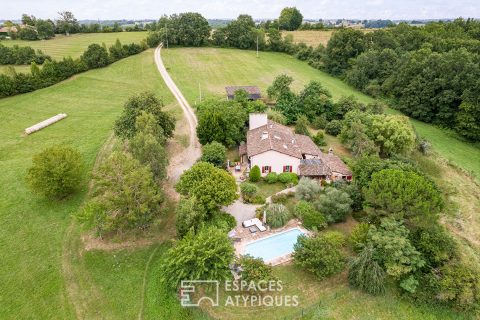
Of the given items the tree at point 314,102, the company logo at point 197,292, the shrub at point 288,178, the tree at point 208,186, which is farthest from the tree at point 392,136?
the company logo at point 197,292

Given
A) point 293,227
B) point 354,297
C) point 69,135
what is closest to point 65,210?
point 69,135

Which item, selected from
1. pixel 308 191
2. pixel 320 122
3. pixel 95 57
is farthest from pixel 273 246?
pixel 95 57

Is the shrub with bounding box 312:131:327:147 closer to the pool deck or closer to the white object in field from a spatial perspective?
the pool deck

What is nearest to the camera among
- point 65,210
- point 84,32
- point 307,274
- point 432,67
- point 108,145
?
point 307,274

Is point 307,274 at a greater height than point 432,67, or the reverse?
point 432,67

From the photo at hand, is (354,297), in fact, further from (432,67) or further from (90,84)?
(90,84)

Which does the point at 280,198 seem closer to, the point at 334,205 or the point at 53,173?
the point at 334,205
